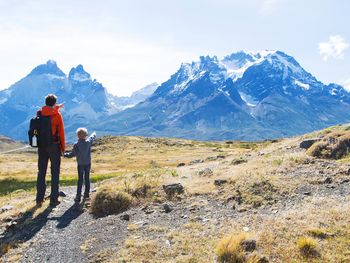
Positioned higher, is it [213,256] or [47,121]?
[47,121]

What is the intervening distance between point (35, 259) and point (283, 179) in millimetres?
11693

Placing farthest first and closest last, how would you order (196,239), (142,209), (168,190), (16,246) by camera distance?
(168,190)
(142,209)
(16,246)
(196,239)

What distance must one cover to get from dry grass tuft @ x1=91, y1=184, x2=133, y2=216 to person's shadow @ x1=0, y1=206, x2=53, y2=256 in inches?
88.1

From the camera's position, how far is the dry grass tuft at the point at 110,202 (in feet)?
63.8

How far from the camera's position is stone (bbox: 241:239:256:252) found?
43.0 feet

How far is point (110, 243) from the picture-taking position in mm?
15453

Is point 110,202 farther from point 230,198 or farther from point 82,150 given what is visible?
point 230,198

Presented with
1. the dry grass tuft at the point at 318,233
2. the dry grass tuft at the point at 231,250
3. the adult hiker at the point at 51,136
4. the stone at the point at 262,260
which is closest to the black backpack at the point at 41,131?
the adult hiker at the point at 51,136

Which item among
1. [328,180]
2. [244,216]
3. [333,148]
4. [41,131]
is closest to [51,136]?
[41,131]

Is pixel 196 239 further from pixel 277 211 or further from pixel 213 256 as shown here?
pixel 277 211

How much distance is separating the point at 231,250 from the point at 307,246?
218cm

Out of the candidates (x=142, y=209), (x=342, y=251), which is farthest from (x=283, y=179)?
(x=342, y=251)

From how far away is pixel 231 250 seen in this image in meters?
12.8

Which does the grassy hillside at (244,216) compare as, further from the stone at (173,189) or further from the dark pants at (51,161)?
the dark pants at (51,161)
